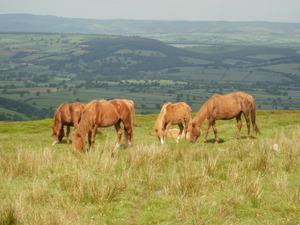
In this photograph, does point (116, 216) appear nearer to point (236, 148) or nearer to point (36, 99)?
point (236, 148)

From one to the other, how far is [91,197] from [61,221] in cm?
195

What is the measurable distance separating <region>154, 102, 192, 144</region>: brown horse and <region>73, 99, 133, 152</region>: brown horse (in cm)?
304

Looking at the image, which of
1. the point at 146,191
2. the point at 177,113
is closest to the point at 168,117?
the point at 177,113

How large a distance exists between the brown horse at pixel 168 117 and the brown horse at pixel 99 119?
3.04 m

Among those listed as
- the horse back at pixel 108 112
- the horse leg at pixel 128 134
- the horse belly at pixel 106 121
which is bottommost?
the horse leg at pixel 128 134

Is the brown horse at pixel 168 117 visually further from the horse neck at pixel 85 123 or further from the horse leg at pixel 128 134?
the horse neck at pixel 85 123

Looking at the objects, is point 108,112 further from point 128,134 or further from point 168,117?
point 168,117

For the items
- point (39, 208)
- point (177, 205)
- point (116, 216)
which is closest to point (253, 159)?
point (177, 205)

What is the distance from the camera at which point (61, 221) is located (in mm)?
8859

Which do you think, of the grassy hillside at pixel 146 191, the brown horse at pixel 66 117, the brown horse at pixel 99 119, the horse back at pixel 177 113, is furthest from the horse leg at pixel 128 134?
the brown horse at pixel 66 117

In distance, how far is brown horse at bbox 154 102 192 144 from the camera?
22.3 meters

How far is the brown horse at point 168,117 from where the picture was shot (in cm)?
2231

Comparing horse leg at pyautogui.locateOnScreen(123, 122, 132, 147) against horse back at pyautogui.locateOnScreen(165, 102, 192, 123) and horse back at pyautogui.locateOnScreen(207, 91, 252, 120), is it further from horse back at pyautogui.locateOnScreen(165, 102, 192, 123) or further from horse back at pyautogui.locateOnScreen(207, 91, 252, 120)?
horse back at pyautogui.locateOnScreen(207, 91, 252, 120)

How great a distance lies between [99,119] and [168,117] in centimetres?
585
